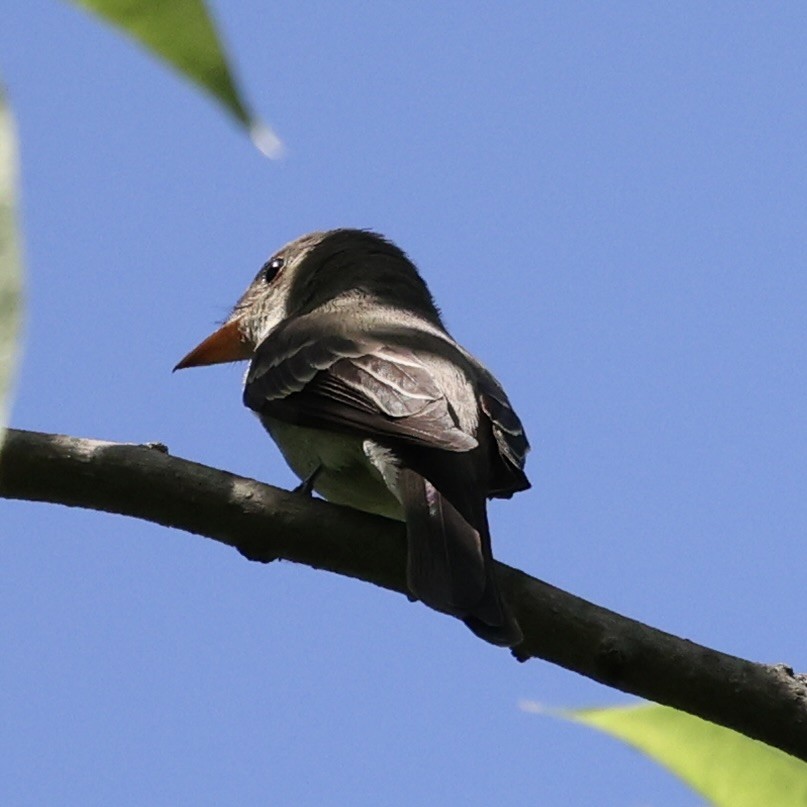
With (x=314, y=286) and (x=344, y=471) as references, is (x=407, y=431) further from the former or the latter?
(x=314, y=286)

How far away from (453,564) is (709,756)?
2.23 metres

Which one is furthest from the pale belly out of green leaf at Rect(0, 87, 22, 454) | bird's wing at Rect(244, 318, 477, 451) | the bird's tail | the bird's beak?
green leaf at Rect(0, 87, 22, 454)

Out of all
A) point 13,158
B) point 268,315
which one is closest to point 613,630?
point 13,158

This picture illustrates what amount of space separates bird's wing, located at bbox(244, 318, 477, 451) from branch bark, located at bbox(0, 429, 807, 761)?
1085mm

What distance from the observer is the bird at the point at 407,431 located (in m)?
3.55

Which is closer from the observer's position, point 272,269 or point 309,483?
point 309,483

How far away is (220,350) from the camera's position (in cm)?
710

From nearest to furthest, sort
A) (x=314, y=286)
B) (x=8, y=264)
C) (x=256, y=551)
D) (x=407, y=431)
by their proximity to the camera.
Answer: (x=8, y=264) → (x=256, y=551) → (x=407, y=431) → (x=314, y=286)

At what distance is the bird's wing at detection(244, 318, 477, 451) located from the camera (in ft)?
14.0

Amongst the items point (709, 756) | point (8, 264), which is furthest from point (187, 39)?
point (709, 756)

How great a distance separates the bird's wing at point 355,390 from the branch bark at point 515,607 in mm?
1085

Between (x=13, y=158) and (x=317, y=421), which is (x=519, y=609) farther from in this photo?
(x=13, y=158)

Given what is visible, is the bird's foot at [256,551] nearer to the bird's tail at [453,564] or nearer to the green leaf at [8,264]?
the bird's tail at [453,564]

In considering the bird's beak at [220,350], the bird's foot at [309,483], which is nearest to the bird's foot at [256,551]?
the bird's foot at [309,483]
